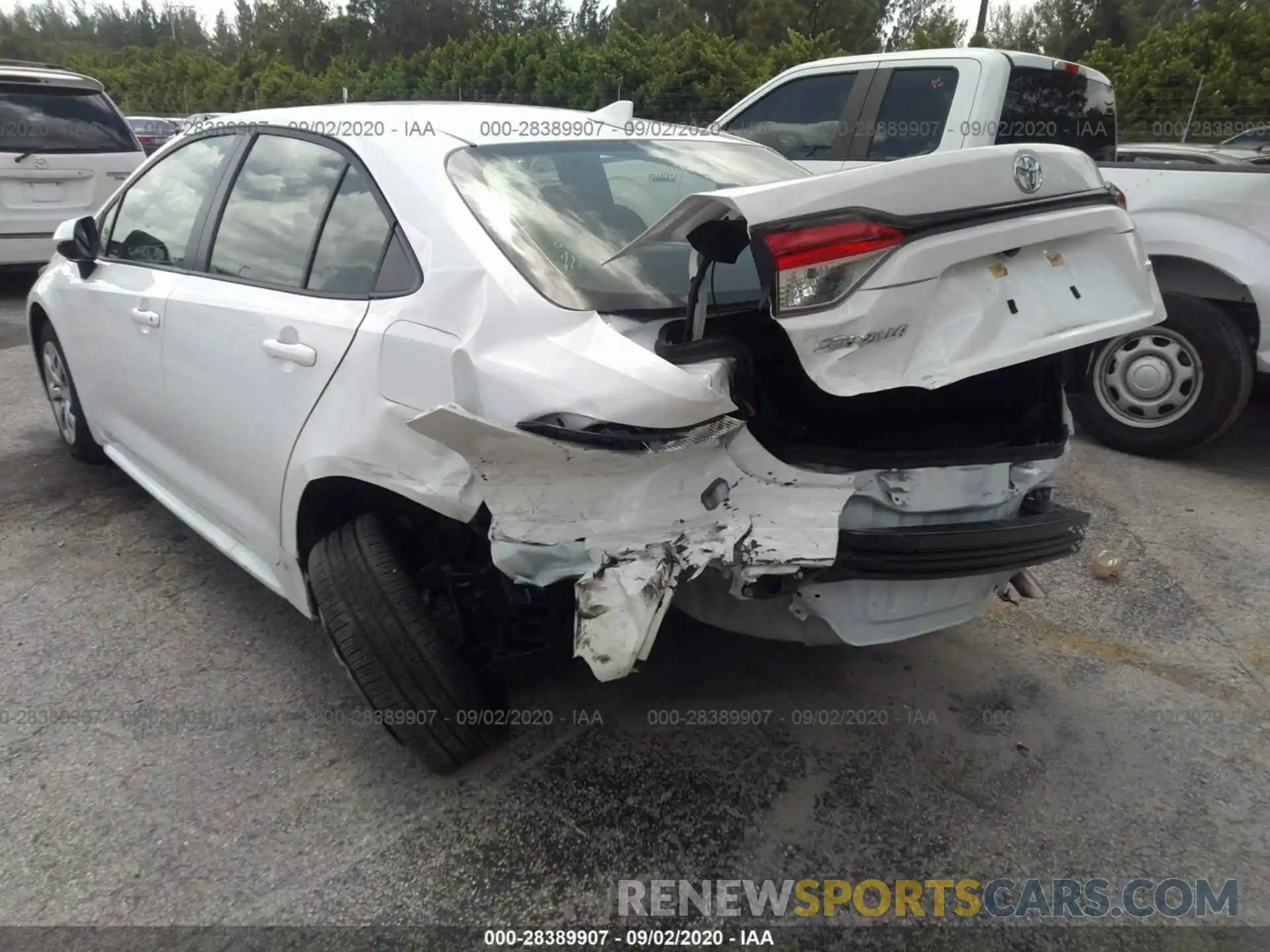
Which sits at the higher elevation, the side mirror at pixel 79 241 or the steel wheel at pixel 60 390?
the side mirror at pixel 79 241

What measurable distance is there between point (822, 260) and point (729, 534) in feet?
1.96

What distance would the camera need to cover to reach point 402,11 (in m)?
40.9

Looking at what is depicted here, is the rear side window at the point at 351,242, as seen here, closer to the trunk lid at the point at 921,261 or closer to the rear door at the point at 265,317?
the rear door at the point at 265,317

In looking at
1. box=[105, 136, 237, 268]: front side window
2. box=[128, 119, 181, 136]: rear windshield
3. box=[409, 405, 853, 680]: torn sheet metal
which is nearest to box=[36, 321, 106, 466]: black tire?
box=[105, 136, 237, 268]: front side window

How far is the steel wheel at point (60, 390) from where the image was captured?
14.0 feet

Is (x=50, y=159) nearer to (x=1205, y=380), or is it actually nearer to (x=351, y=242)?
(x=351, y=242)

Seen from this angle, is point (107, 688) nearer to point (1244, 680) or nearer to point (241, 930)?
point (241, 930)

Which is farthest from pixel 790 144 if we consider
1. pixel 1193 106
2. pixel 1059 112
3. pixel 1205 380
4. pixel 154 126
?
pixel 1193 106

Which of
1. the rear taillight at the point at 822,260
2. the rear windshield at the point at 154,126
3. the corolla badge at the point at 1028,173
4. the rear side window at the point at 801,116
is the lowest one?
the rear windshield at the point at 154,126

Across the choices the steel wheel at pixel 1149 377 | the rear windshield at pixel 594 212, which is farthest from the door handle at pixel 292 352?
the steel wheel at pixel 1149 377

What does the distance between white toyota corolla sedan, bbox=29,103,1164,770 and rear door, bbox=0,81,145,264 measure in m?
6.11

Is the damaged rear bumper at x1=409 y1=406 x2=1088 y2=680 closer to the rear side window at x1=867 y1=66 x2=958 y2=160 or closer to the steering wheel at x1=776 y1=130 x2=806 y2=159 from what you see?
the rear side window at x1=867 y1=66 x2=958 y2=160

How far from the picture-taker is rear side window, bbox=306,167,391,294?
2.39m

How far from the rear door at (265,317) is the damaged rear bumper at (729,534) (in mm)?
711
